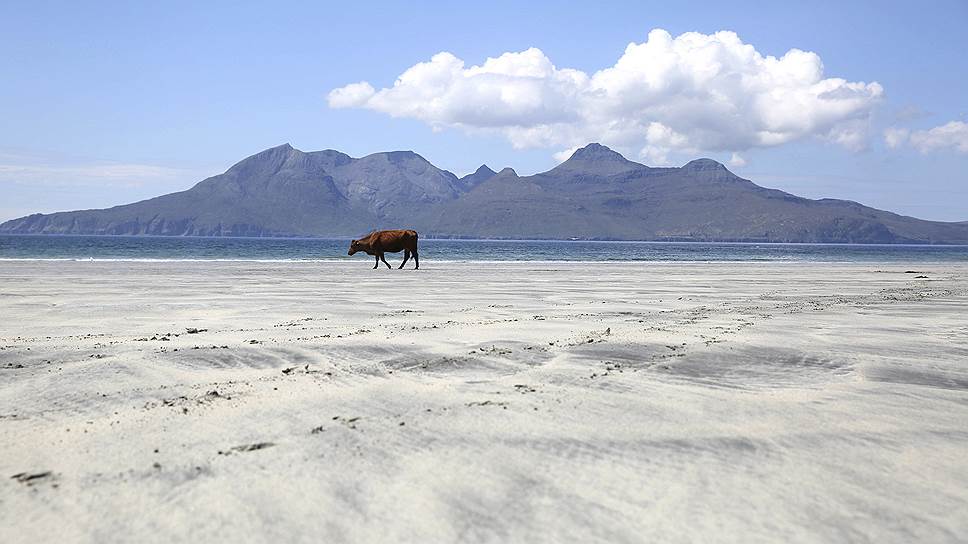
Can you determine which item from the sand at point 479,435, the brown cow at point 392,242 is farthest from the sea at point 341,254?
the sand at point 479,435

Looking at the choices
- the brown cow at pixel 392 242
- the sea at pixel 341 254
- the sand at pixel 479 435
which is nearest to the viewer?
the sand at pixel 479 435

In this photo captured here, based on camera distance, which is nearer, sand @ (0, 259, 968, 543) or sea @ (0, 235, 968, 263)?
sand @ (0, 259, 968, 543)

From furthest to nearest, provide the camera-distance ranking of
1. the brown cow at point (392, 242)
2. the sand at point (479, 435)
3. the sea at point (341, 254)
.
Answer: the sea at point (341, 254), the brown cow at point (392, 242), the sand at point (479, 435)

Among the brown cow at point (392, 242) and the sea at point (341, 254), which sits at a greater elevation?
the brown cow at point (392, 242)

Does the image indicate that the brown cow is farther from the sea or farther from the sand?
the sand

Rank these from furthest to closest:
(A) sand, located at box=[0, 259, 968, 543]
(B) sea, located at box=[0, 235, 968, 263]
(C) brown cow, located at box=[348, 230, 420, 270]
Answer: (B) sea, located at box=[0, 235, 968, 263], (C) brown cow, located at box=[348, 230, 420, 270], (A) sand, located at box=[0, 259, 968, 543]

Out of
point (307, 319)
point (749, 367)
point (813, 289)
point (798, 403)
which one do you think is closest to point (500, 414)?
point (798, 403)

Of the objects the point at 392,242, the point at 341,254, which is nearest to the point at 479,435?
the point at 392,242

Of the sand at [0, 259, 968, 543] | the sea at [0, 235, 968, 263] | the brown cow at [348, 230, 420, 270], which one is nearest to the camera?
the sand at [0, 259, 968, 543]

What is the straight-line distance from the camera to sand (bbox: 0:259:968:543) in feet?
9.70

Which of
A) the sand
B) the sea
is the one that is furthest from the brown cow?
the sand

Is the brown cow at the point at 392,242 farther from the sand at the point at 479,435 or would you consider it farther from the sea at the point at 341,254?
the sand at the point at 479,435

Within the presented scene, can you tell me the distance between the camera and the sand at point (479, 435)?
2.96 meters

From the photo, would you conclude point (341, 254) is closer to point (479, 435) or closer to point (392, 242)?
point (392, 242)
